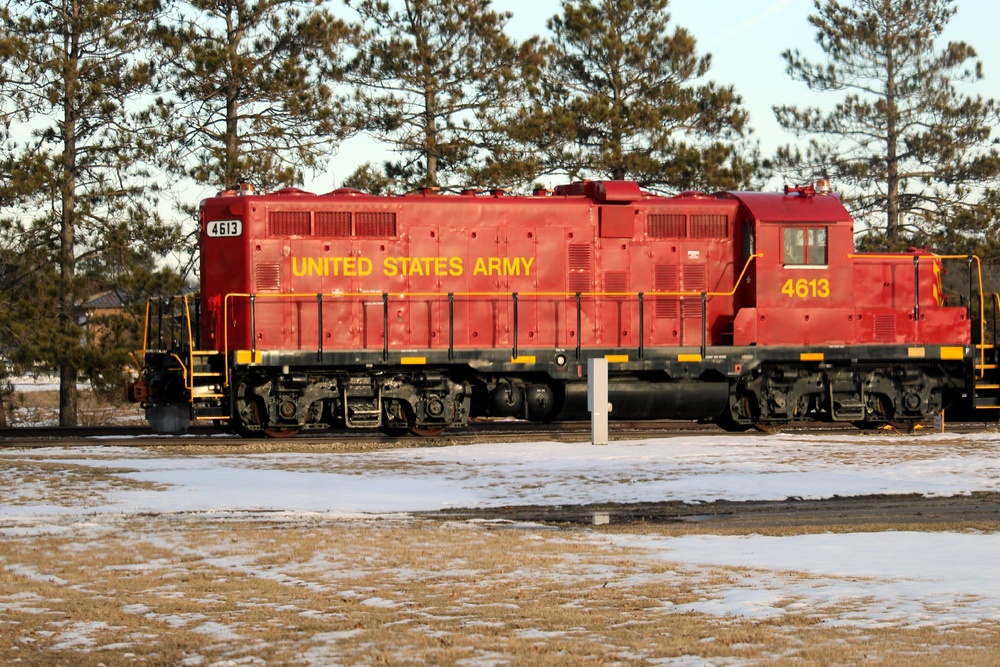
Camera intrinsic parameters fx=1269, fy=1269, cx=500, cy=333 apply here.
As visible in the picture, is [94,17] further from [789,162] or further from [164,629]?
[164,629]

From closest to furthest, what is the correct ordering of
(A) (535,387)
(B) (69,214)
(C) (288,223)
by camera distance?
1. (C) (288,223)
2. (A) (535,387)
3. (B) (69,214)

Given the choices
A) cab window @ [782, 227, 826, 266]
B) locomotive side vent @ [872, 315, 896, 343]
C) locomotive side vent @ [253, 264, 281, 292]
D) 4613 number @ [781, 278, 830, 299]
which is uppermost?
cab window @ [782, 227, 826, 266]

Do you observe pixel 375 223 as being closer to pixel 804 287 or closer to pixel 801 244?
pixel 801 244

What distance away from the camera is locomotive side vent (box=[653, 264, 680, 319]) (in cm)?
1998

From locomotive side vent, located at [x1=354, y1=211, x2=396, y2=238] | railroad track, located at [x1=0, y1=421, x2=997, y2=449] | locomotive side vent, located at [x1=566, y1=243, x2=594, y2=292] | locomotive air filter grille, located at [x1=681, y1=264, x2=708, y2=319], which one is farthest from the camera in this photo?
locomotive air filter grille, located at [x1=681, y1=264, x2=708, y2=319]

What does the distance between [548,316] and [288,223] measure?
166 inches

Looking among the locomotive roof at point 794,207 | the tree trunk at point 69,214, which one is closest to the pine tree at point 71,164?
the tree trunk at point 69,214

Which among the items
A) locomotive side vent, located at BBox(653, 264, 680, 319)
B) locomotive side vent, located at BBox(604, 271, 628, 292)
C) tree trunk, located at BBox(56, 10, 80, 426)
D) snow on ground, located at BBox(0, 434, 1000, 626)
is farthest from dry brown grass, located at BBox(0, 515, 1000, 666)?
tree trunk, located at BBox(56, 10, 80, 426)

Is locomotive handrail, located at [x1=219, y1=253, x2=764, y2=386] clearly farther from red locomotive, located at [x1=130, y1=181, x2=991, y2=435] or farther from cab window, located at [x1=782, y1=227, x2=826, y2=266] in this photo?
cab window, located at [x1=782, y1=227, x2=826, y2=266]

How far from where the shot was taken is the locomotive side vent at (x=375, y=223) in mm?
19219

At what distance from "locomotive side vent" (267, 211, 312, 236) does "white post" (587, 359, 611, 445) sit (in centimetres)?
476

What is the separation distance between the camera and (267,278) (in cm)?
1897

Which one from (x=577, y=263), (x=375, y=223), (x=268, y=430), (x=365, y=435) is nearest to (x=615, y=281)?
(x=577, y=263)

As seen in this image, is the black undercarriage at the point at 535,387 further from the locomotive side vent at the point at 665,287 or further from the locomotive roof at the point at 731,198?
the locomotive roof at the point at 731,198
